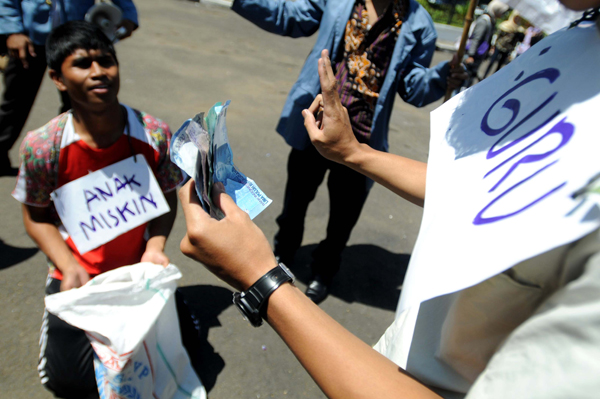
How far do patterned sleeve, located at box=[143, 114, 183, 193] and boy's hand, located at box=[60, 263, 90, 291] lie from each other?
1.68 ft

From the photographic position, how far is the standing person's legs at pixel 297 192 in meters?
2.54

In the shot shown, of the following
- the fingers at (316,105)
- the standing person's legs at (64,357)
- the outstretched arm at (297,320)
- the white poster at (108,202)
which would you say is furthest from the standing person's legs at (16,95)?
the outstretched arm at (297,320)

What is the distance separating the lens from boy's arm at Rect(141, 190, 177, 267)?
191cm

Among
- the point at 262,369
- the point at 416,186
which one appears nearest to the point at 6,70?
the point at 262,369

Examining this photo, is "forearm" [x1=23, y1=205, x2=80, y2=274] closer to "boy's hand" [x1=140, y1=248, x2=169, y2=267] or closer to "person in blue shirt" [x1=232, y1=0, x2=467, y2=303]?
"boy's hand" [x1=140, y1=248, x2=169, y2=267]

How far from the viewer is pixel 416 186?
4.13 ft

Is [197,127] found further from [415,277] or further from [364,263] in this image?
[364,263]

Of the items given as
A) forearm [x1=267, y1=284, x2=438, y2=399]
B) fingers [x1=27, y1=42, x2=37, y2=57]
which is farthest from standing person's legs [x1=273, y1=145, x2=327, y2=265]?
fingers [x1=27, y1=42, x2=37, y2=57]

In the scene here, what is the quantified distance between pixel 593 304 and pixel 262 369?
2004 mm

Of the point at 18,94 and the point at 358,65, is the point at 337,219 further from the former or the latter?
the point at 18,94

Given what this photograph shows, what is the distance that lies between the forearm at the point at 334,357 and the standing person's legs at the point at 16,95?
309 centimetres

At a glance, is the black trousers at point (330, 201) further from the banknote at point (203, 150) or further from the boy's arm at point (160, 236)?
the banknote at point (203, 150)

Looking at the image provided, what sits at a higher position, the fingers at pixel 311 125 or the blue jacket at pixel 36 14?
the fingers at pixel 311 125

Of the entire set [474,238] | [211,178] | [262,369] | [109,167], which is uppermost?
[474,238]
